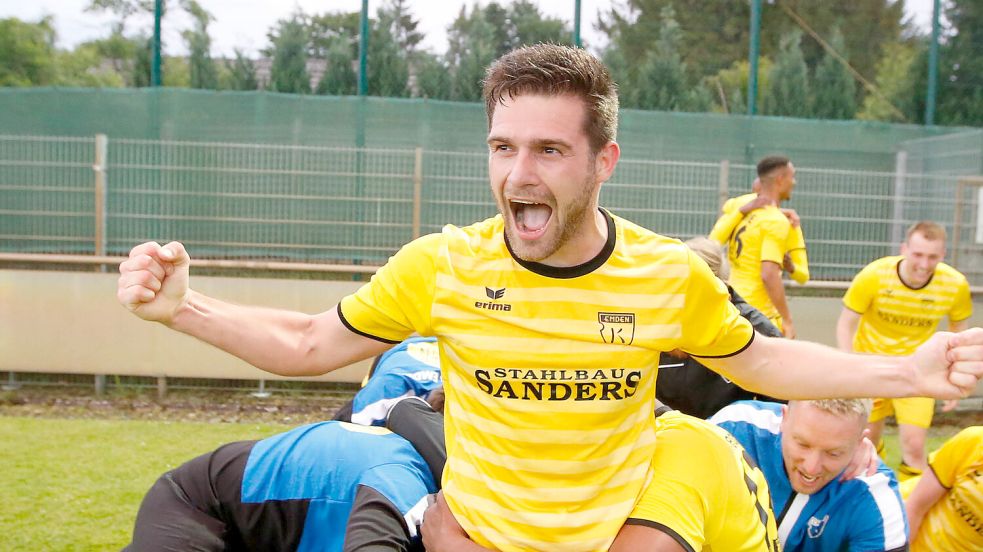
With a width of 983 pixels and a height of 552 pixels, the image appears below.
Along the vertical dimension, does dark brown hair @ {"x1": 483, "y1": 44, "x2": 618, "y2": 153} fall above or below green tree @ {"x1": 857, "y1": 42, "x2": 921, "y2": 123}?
below

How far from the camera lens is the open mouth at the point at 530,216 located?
6.95 feet

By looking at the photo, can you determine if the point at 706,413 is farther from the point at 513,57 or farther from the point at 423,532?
the point at 513,57

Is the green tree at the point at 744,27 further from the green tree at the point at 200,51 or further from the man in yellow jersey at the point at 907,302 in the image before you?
the man in yellow jersey at the point at 907,302

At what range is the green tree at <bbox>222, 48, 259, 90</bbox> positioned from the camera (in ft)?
38.1

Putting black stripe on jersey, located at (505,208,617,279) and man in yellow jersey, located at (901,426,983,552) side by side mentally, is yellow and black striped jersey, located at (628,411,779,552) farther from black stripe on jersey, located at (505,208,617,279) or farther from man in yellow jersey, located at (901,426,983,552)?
man in yellow jersey, located at (901,426,983,552)

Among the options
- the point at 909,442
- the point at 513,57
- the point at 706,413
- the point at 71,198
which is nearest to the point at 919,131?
the point at 909,442

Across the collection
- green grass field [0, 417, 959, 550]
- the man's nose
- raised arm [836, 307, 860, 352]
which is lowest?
green grass field [0, 417, 959, 550]

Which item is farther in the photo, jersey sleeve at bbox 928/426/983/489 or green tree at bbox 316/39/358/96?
green tree at bbox 316/39/358/96

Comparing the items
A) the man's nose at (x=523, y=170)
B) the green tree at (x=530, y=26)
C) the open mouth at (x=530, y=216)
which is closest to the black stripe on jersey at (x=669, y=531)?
the open mouth at (x=530, y=216)

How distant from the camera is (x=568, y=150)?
2.10 m

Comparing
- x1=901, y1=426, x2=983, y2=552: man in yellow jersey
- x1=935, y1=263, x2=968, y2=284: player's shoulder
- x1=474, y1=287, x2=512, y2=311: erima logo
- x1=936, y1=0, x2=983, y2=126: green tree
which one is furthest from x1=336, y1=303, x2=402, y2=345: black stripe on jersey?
x1=936, y1=0, x2=983, y2=126: green tree

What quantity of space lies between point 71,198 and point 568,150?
796cm

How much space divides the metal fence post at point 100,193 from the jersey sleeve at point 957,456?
7394 mm

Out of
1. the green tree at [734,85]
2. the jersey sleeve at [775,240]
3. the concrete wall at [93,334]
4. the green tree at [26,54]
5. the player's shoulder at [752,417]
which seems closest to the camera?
the player's shoulder at [752,417]
